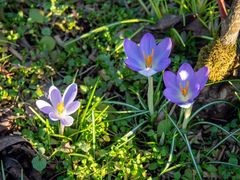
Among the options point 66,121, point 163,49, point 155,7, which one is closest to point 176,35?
point 155,7

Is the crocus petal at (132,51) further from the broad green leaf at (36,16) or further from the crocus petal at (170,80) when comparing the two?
the broad green leaf at (36,16)

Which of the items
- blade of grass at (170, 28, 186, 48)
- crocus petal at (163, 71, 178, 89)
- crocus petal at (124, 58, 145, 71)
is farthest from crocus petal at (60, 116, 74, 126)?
Answer: blade of grass at (170, 28, 186, 48)

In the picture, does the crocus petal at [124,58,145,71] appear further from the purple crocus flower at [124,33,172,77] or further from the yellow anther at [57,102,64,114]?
the yellow anther at [57,102,64,114]

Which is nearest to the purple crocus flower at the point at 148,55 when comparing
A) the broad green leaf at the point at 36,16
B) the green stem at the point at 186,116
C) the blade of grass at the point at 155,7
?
the green stem at the point at 186,116

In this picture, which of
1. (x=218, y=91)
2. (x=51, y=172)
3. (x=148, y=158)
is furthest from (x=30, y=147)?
(x=218, y=91)

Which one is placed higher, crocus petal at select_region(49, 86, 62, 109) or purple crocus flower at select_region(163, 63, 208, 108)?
crocus petal at select_region(49, 86, 62, 109)

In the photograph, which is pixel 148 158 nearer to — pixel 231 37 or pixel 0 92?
pixel 231 37
